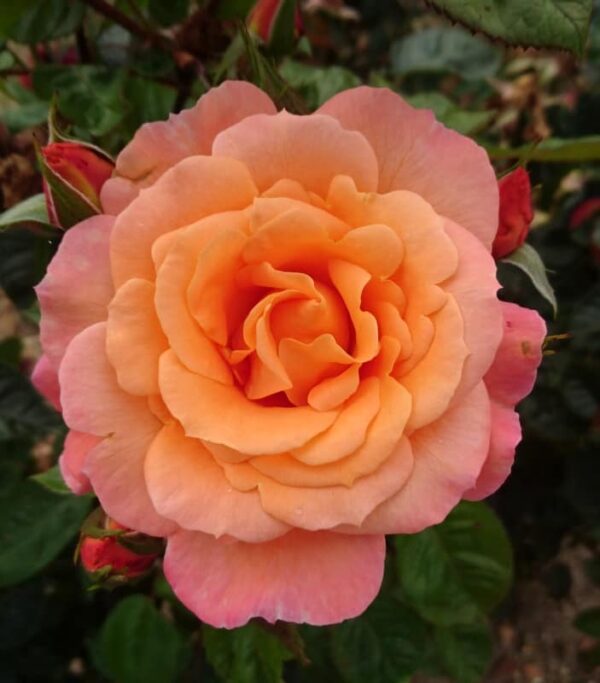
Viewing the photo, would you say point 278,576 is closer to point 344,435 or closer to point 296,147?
point 344,435

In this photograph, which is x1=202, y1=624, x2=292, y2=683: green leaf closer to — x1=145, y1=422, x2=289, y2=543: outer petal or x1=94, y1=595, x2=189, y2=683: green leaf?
x1=94, y1=595, x2=189, y2=683: green leaf

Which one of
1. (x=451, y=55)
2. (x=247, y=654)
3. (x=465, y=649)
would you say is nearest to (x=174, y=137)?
(x=247, y=654)

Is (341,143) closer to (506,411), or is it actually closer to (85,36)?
(506,411)

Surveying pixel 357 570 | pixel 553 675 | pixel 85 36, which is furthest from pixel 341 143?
pixel 553 675

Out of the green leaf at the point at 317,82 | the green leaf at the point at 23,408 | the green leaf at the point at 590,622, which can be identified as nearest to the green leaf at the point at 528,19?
the green leaf at the point at 317,82

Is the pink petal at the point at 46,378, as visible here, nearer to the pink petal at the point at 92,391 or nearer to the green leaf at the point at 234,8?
the pink petal at the point at 92,391

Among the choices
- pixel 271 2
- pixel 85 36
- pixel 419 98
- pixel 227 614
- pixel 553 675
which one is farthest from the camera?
pixel 553 675

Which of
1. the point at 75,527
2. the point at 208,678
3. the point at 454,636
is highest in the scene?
the point at 75,527
